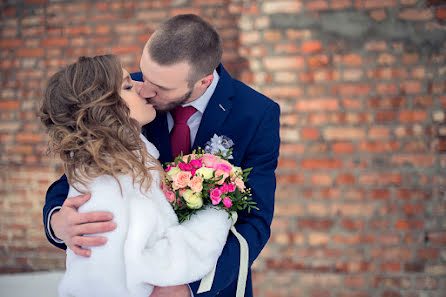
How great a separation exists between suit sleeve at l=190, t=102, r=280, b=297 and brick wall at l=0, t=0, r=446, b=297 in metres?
1.15

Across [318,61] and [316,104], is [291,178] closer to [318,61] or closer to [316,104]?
[316,104]

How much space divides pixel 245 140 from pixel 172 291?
752mm

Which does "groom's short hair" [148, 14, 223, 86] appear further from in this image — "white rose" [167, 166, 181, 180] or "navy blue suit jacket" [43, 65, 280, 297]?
"white rose" [167, 166, 181, 180]

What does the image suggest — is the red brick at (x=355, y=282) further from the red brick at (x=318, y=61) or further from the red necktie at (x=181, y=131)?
the red necktie at (x=181, y=131)

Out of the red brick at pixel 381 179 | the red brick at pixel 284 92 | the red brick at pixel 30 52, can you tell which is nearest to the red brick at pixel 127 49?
the red brick at pixel 30 52

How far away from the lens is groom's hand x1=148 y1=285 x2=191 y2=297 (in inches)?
53.1

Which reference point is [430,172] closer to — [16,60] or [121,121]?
[121,121]

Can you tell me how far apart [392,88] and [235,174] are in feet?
6.14

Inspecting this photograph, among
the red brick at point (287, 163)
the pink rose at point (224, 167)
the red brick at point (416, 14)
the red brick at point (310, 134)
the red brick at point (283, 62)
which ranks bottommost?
the red brick at point (287, 163)

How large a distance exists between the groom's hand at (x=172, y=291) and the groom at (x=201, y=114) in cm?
32

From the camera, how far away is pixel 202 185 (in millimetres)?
1439

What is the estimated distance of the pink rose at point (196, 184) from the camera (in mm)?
1406

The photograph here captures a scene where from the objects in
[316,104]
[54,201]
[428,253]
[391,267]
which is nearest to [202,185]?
[54,201]

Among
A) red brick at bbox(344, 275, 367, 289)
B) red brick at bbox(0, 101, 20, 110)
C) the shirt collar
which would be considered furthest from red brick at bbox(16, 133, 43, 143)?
red brick at bbox(344, 275, 367, 289)
